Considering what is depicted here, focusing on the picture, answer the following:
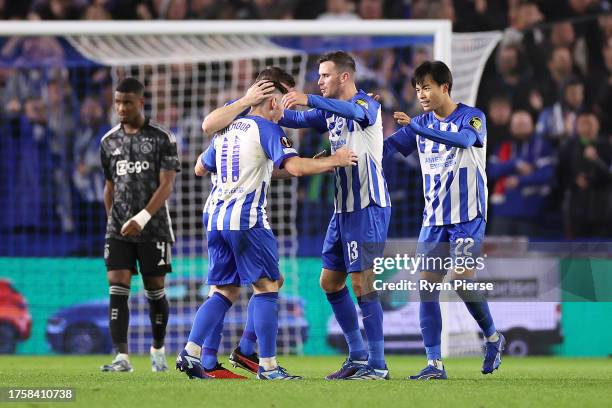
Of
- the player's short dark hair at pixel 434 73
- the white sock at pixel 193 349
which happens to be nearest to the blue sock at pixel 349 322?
the white sock at pixel 193 349

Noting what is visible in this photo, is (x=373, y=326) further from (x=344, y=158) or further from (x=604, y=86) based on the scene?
(x=604, y=86)

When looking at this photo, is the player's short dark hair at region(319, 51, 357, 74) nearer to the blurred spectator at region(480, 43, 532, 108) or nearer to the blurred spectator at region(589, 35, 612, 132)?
the blurred spectator at region(480, 43, 532, 108)

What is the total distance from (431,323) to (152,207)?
7.15 ft

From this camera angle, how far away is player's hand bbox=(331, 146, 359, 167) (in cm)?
653

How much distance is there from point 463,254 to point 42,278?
5486mm

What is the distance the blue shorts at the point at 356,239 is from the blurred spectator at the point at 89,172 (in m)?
5.53

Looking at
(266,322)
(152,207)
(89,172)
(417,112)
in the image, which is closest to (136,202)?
(152,207)

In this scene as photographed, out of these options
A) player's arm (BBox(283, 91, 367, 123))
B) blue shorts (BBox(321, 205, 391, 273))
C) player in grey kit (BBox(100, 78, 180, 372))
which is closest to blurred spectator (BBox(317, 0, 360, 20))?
player in grey kit (BBox(100, 78, 180, 372))

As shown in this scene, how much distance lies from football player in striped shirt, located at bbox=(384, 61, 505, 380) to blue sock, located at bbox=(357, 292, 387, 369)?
333mm

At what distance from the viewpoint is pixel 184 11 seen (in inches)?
601

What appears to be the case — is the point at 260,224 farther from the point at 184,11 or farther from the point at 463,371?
the point at 184,11

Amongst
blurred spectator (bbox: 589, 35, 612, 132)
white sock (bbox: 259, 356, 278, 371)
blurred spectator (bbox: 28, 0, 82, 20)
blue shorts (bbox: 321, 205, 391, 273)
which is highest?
blurred spectator (bbox: 28, 0, 82, 20)

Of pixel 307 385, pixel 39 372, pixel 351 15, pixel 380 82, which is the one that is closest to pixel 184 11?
pixel 351 15

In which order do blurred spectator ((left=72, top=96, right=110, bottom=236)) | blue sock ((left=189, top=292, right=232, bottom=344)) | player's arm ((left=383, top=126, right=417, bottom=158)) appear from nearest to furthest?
blue sock ((left=189, top=292, right=232, bottom=344)) → player's arm ((left=383, top=126, right=417, bottom=158)) → blurred spectator ((left=72, top=96, right=110, bottom=236))
